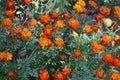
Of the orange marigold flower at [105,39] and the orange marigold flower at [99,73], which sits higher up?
the orange marigold flower at [105,39]

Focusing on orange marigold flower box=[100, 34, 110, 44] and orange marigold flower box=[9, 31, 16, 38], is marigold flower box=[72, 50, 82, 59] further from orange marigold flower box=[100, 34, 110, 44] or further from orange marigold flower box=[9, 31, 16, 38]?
orange marigold flower box=[9, 31, 16, 38]

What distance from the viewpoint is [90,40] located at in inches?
125

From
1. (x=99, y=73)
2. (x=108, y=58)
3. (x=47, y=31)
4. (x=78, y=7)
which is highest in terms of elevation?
(x=78, y=7)

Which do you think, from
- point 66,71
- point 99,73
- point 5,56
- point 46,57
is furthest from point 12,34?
point 99,73

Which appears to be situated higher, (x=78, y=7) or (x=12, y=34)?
(x=78, y=7)

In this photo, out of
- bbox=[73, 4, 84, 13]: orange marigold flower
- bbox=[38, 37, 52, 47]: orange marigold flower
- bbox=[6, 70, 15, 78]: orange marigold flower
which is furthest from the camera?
bbox=[73, 4, 84, 13]: orange marigold flower

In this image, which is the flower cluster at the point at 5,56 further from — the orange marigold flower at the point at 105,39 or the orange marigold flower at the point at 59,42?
the orange marigold flower at the point at 105,39

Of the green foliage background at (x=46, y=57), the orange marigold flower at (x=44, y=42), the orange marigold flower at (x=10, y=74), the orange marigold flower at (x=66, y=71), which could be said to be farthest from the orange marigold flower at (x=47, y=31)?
the orange marigold flower at (x=10, y=74)

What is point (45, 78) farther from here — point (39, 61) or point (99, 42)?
point (99, 42)

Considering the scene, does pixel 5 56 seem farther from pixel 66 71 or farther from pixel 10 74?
pixel 66 71

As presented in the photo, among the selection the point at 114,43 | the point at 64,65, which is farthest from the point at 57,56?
the point at 114,43

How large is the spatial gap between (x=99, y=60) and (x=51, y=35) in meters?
0.49

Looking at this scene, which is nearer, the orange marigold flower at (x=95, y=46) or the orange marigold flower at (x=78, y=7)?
the orange marigold flower at (x=95, y=46)

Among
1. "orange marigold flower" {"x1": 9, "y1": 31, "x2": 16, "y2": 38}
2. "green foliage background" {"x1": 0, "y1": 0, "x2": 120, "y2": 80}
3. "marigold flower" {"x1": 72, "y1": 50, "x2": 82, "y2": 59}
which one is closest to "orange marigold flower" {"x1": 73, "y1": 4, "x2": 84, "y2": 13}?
"green foliage background" {"x1": 0, "y1": 0, "x2": 120, "y2": 80}
